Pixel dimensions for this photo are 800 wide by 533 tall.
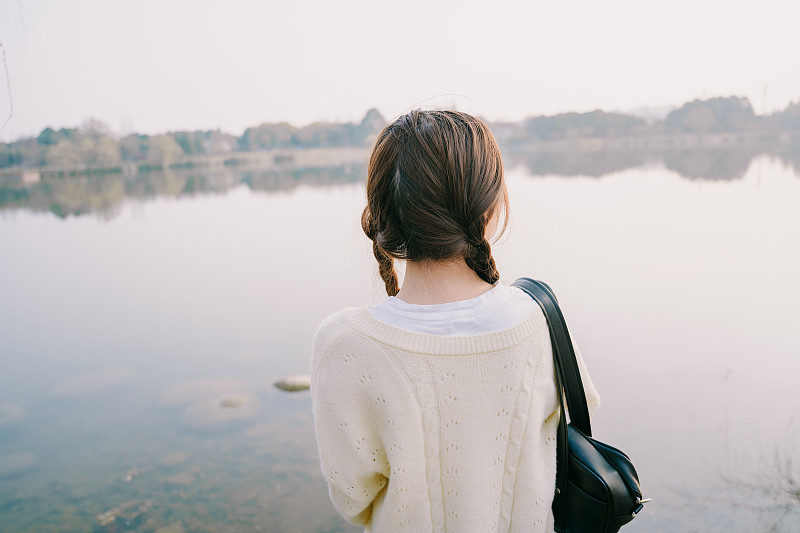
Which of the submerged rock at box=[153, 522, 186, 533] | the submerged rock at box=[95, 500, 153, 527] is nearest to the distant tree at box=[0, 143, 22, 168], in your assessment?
the submerged rock at box=[95, 500, 153, 527]

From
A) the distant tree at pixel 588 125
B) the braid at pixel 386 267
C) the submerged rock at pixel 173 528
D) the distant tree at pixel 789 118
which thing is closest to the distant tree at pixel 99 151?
the distant tree at pixel 588 125

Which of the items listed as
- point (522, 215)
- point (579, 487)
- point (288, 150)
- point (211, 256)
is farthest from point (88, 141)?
point (579, 487)

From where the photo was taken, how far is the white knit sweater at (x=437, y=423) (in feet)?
2.74

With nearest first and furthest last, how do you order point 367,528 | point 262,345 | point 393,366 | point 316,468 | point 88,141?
point 393,366, point 367,528, point 316,468, point 262,345, point 88,141

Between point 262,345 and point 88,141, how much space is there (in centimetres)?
4231

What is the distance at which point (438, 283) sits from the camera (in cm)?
87

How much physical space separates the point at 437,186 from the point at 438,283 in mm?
156

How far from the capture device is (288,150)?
47344 mm

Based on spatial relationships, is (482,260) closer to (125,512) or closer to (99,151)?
(125,512)

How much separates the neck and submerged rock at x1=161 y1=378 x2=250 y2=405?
482cm

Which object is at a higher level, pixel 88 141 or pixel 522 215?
pixel 88 141

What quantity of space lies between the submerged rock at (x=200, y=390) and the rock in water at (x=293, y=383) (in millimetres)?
325

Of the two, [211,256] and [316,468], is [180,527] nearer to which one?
[316,468]

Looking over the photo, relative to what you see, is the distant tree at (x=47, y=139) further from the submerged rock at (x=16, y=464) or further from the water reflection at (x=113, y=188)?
A: the submerged rock at (x=16, y=464)
